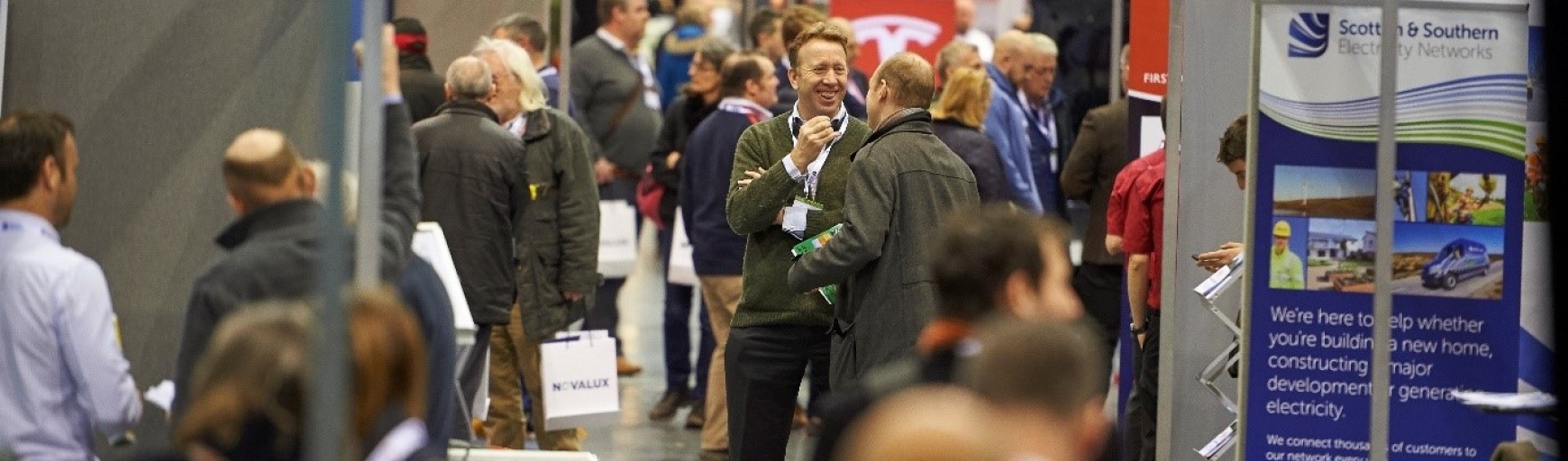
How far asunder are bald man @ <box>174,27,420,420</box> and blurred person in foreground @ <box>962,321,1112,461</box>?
97cm

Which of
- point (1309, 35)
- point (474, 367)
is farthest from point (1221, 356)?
point (474, 367)

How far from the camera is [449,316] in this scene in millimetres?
3920

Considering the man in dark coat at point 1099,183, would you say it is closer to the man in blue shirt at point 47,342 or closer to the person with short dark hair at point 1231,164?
the person with short dark hair at point 1231,164

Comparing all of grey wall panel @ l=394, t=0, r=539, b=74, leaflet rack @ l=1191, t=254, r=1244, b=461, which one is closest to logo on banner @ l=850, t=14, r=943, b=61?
grey wall panel @ l=394, t=0, r=539, b=74

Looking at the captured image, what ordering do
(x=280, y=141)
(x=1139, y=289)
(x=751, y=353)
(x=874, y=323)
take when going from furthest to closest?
(x=1139, y=289) < (x=751, y=353) < (x=874, y=323) < (x=280, y=141)

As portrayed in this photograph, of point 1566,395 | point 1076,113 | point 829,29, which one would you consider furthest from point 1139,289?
point 1076,113

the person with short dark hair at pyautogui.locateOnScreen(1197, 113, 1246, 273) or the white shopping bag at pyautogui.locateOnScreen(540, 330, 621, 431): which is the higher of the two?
the person with short dark hair at pyautogui.locateOnScreen(1197, 113, 1246, 273)

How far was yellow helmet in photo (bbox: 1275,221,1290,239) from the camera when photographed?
16.7 ft

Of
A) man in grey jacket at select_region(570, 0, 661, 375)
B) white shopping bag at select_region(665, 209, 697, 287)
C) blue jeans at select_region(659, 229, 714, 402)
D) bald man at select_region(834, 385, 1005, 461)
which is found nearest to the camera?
bald man at select_region(834, 385, 1005, 461)

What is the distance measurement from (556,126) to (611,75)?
3485 mm

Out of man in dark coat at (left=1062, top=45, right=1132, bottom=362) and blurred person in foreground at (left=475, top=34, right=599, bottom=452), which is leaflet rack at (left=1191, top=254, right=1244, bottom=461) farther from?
man in dark coat at (left=1062, top=45, right=1132, bottom=362)

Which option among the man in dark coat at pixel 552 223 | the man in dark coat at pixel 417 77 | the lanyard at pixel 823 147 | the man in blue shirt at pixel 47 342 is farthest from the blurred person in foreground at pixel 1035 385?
the man in dark coat at pixel 417 77

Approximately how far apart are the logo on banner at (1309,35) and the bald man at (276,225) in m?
2.41

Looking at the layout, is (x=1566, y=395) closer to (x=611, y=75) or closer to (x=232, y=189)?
(x=232, y=189)
